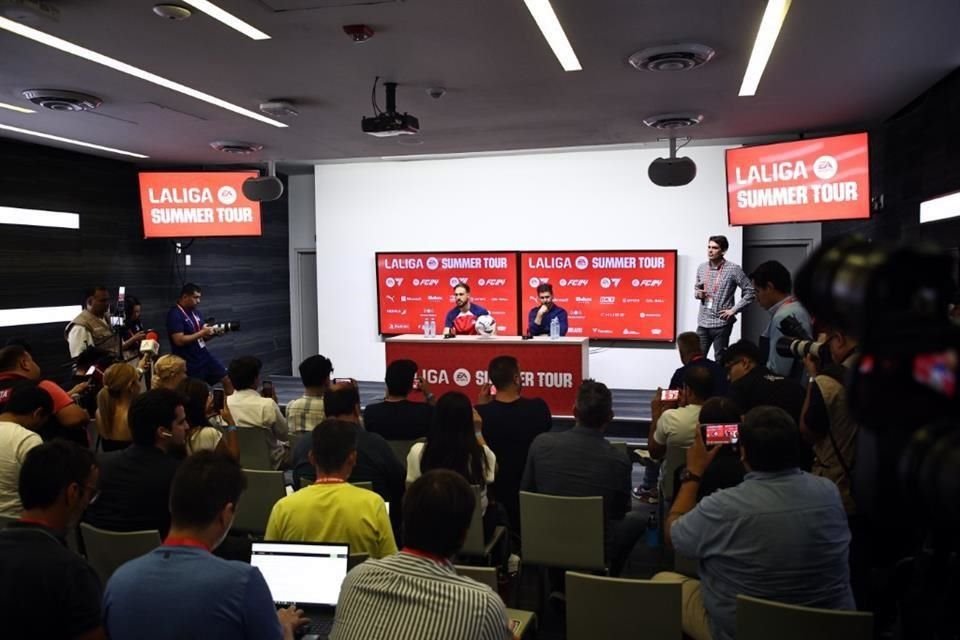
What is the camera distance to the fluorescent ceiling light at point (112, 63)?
12.3 ft

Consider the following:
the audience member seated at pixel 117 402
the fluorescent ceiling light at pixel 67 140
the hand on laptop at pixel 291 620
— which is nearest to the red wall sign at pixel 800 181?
the audience member seated at pixel 117 402

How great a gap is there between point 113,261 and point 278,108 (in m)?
4.02

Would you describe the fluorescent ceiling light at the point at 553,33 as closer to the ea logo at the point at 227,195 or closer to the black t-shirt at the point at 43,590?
the black t-shirt at the point at 43,590

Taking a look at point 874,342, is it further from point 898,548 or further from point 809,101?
point 809,101

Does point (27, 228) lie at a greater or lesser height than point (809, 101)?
lesser

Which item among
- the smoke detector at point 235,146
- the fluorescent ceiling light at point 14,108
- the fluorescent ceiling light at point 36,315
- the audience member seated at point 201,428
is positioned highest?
the smoke detector at point 235,146

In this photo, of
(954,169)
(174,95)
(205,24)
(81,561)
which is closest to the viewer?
(81,561)

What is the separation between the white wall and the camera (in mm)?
8672

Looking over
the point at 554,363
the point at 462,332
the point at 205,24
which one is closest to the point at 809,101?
the point at 554,363

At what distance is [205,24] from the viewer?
362 cm

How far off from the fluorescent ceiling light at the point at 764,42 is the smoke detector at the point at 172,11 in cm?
278

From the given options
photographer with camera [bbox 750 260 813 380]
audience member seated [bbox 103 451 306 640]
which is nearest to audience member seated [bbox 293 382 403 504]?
audience member seated [bbox 103 451 306 640]

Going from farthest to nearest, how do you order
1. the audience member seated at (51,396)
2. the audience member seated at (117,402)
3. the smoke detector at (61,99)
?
the smoke detector at (61,99) → the audience member seated at (51,396) → the audience member seated at (117,402)

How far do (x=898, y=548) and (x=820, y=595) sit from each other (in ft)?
3.40
